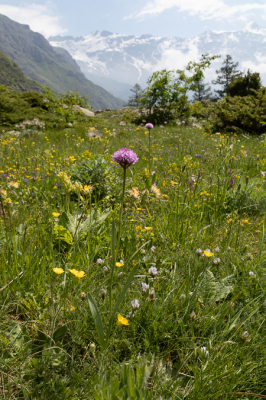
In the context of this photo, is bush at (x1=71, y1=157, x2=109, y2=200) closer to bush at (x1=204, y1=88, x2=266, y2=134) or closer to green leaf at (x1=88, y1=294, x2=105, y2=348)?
green leaf at (x1=88, y1=294, x2=105, y2=348)

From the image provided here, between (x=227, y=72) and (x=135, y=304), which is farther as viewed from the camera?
(x=227, y=72)

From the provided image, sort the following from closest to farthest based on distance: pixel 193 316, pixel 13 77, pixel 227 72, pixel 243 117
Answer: pixel 193 316 → pixel 243 117 → pixel 227 72 → pixel 13 77

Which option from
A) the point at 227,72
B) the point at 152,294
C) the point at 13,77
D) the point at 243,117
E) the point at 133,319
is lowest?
the point at 133,319

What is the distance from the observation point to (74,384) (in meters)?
0.96

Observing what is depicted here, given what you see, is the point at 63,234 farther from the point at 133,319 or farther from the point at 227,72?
the point at 227,72

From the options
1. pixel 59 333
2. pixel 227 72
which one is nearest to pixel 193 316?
pixel 59 333

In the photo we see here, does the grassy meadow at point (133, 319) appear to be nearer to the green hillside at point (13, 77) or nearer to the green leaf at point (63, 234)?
the green leaf at point (63, 234)

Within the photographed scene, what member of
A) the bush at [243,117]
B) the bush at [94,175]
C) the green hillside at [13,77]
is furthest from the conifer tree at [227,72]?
the green hillside at [13,77]

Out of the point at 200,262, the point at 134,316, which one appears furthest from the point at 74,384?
the point at 200,262

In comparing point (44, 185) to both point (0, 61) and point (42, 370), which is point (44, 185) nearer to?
point (42, 370)

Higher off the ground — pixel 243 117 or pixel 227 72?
pixel 227 72

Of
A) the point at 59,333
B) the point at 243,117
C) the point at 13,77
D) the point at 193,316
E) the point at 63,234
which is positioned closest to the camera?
the point at 59,333

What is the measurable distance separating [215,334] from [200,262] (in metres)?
0.53

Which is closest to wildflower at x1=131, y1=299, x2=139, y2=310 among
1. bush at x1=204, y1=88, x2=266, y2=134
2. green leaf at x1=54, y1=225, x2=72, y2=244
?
green leaf at x1=54, y1=225, x2=72, y2=244
